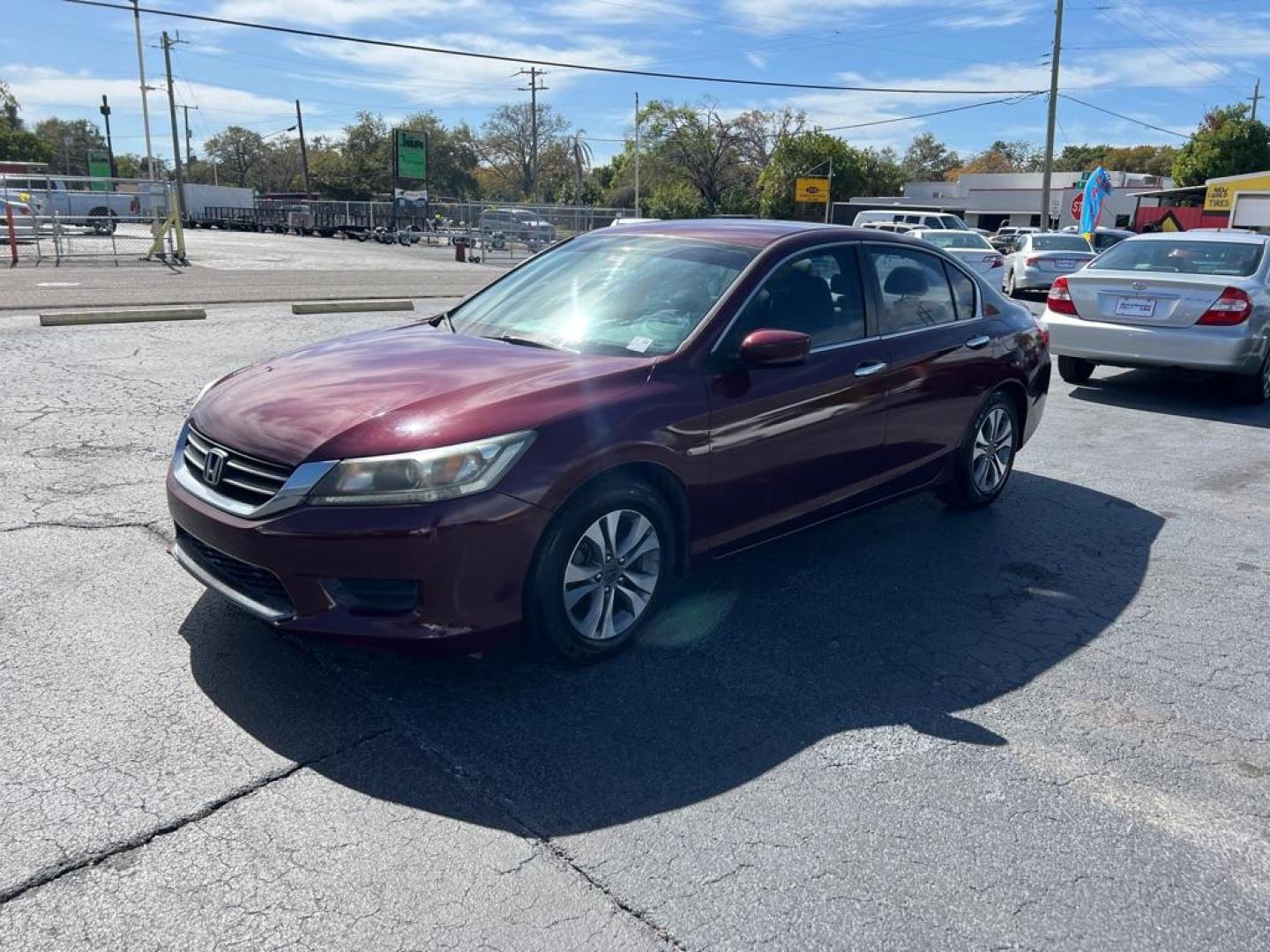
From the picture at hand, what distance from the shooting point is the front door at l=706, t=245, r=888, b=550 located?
4.15 metres

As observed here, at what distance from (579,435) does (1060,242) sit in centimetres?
2124

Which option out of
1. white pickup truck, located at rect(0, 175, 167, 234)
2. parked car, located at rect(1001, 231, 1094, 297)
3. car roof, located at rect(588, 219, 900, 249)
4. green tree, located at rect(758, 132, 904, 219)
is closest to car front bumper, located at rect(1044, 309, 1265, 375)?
car roof, located at rect(588, 219, 900, 249)

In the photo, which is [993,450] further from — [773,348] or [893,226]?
[893,226]

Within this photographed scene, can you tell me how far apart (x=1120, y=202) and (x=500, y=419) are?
74557 mm

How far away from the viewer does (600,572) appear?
3.74 metres

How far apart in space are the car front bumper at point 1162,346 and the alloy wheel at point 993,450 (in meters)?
3.90

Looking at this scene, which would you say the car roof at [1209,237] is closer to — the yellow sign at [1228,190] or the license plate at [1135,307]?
the license plate at [1135,307]

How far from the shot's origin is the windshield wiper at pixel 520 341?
14.0 feet

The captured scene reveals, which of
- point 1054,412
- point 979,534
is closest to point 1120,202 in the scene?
point 1054,412

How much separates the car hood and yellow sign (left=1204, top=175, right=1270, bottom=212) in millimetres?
49544

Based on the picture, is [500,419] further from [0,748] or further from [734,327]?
[0,748]

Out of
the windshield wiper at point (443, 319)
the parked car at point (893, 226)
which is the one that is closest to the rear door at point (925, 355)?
the windshield wiper at point (443, 319)

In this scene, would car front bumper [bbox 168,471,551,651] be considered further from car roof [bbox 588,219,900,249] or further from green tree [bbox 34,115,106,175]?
green tree [bbox 34,115,106,175]

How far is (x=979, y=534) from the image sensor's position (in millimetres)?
5645
